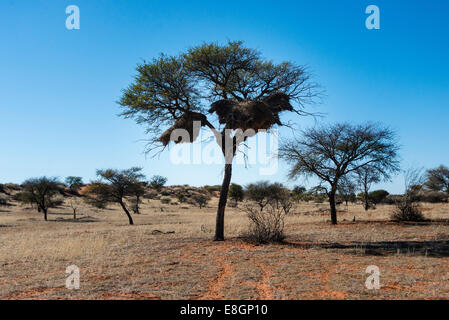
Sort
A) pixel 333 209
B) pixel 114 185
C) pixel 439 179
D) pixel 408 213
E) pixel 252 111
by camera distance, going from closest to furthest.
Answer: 1. pixel 252 111
2. pixel 408 213
3. pixel 333 209
4. pixel 114 185
5. pixel 439 179

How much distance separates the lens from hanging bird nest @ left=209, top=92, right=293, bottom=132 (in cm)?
1323

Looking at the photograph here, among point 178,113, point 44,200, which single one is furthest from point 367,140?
point 44,200

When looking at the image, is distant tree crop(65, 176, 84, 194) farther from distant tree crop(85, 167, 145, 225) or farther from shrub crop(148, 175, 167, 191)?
distant tree crop(85, 167, 145, 225)

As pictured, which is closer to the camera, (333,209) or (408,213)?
(408,213)

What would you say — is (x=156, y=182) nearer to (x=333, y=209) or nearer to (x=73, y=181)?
(x=73, y=181)

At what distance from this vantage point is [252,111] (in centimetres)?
1318

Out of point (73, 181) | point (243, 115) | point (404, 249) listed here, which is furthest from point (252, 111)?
point (73, 181)

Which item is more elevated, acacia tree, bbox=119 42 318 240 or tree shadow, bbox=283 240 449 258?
acacia tree, bbox=119 42 318 240

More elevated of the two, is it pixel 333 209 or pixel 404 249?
pixel 333 209

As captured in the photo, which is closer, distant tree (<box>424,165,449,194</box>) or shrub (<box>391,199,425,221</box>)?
shrub (<box>391,199,425,221</box>)

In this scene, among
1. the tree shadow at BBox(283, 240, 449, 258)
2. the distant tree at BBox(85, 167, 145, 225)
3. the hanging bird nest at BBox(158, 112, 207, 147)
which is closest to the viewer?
the tree shadow at BBox(283, 240, 449, 258)

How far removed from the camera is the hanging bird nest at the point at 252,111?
Result: 13234 millimetres

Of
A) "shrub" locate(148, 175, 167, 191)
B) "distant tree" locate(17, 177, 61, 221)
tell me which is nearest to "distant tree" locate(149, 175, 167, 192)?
"shrub" locate(148, 175, 167, 191)
